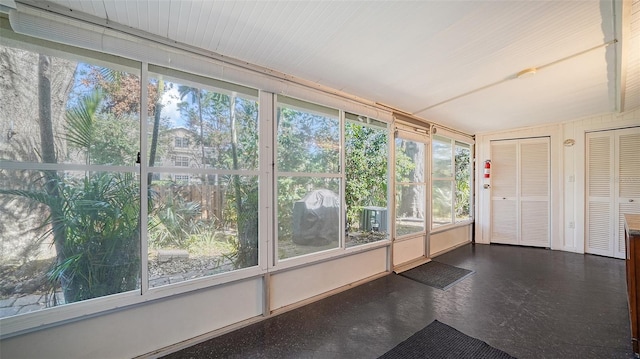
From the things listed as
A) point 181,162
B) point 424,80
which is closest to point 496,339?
point 424,80

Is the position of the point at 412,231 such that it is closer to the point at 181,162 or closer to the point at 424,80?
the point at 424,80

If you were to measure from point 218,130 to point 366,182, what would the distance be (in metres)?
2.31

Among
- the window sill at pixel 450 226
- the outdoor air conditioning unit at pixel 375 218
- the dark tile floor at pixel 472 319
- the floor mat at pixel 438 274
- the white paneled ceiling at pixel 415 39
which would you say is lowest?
the floor mat at pixel 438 274

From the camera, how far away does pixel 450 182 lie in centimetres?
520

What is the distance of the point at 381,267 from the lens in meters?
3.68

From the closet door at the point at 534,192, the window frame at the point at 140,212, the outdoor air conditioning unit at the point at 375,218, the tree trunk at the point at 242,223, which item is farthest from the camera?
the closet door at the point at 534,192

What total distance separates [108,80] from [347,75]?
2070 millimetres

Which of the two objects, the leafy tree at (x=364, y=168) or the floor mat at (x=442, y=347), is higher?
the leafy tree at (x=364, y=168)

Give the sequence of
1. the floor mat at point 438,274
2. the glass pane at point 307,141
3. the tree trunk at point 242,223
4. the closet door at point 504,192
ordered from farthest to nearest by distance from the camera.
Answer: the closet door at point 504,192
the floor mat at point 438,274
the glass pane at point 307,141
the tree trunk at point 242,223

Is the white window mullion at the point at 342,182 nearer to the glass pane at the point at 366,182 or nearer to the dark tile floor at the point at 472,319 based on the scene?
the glass pane at the point at 366,182

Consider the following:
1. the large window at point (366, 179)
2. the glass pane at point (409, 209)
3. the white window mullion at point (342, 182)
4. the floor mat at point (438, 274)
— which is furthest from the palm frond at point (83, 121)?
the floor mat at point (438, 274)

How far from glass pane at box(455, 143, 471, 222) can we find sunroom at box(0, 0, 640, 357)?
200 cm

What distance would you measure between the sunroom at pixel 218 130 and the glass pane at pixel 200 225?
0.01 m

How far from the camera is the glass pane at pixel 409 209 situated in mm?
4043
